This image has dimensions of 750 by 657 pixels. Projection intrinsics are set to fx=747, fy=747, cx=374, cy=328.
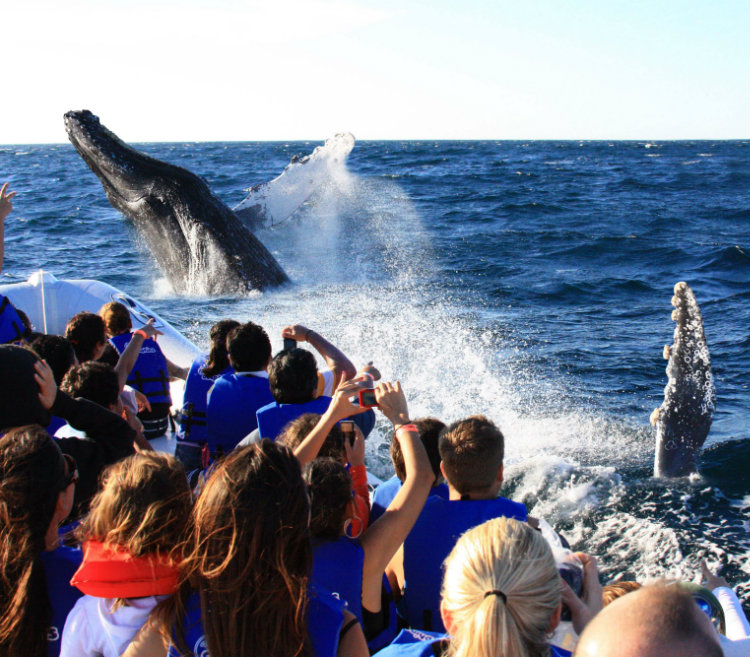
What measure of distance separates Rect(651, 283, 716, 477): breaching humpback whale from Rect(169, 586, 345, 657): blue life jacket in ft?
16.2

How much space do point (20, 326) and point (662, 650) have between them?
15.4ft

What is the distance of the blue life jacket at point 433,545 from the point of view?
2.94 metres

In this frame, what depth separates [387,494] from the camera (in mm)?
3205

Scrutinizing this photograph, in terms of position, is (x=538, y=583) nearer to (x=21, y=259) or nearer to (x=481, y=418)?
(x=481, y=418)

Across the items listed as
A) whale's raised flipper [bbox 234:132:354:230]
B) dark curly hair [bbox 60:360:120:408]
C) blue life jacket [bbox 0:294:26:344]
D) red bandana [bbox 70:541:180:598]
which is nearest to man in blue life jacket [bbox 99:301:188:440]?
blue life jacket [bbox 0:294:26:344]

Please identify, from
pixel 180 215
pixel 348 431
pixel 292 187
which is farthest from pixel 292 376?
pixel 292 187

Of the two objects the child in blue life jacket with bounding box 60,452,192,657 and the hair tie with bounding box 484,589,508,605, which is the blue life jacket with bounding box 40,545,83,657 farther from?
the hair tie with bounding box 484,589,508,605

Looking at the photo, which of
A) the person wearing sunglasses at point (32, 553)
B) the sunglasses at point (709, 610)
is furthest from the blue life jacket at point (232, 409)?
the sunglasses at point (709, 610)

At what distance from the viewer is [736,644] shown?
263cm

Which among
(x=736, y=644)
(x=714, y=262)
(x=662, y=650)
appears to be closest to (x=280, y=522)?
(x=662, y=650)

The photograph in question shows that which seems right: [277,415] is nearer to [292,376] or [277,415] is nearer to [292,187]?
[292,376]

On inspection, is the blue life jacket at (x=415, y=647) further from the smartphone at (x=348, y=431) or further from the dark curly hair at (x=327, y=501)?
the smartphone at (x=348, y=431)

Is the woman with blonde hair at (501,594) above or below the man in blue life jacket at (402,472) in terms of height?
above

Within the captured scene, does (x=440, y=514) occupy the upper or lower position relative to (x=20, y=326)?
lower
